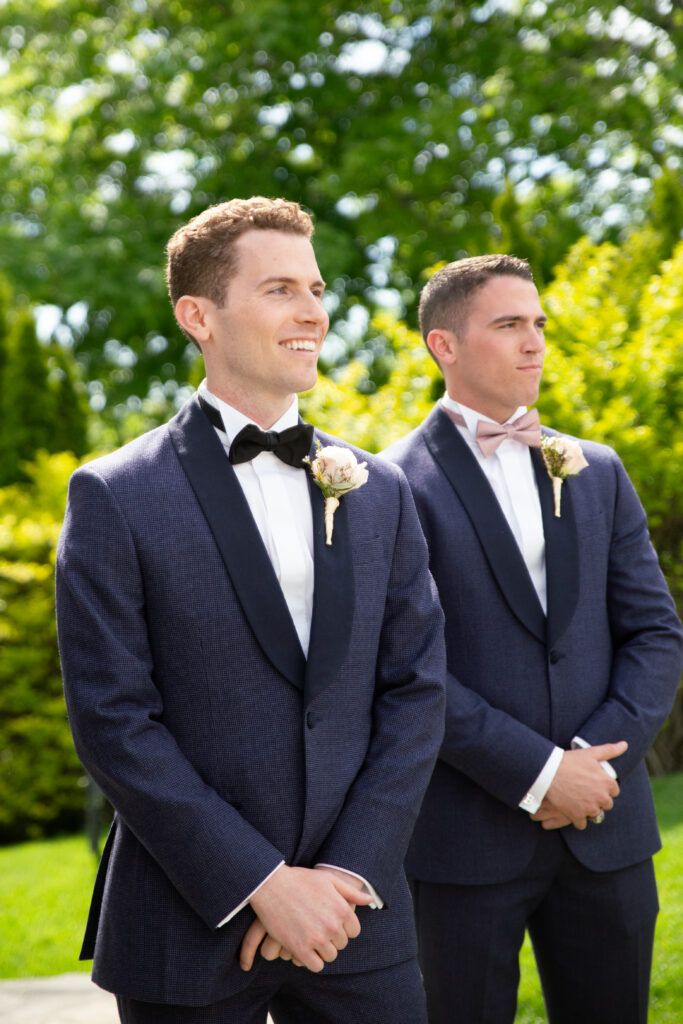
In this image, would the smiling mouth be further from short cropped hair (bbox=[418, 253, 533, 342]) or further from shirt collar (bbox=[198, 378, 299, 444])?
short cropped hair (bbox=[418, 253, 533, 342])

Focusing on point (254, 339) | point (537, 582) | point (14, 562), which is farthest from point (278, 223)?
point (14, 562)

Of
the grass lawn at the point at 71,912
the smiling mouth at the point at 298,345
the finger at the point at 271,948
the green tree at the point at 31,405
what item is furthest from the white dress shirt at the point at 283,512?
the green tree at the point at 31,405

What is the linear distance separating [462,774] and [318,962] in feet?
3.17

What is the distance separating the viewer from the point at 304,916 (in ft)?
6.80

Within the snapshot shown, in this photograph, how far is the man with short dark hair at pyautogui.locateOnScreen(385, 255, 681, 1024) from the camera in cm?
280

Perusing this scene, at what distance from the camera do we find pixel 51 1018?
171 inches

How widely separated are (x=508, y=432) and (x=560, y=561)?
1.34 feet

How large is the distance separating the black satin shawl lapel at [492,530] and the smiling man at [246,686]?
0.49m

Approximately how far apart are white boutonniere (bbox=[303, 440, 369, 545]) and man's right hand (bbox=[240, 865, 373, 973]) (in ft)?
2.37

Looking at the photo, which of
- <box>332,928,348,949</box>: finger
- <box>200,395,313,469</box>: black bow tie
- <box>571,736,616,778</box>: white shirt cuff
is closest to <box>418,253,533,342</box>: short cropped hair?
<box>200,395,313,469</box>: black bow tie

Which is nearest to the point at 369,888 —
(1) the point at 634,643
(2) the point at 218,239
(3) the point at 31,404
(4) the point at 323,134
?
(1) the point at 634,643

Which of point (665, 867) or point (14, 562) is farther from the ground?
point (14, 562)

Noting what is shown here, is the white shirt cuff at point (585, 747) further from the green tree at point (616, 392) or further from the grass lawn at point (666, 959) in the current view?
the green tree at point (616, 392)

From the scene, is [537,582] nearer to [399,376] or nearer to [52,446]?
[399,376]
